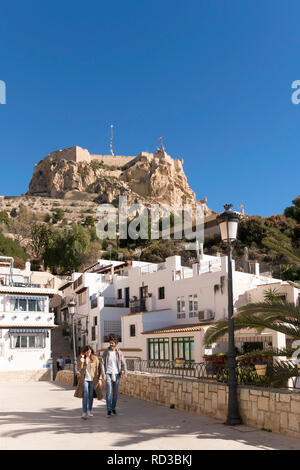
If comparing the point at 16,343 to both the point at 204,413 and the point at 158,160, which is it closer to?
the point at 204,413

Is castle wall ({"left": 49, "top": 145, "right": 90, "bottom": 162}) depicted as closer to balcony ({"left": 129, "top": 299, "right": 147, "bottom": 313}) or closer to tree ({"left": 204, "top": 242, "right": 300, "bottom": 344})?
balcony ({"left": 129, "top": 299, "right": 147, "bottom": 313})

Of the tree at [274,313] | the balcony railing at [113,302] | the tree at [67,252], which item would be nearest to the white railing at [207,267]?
the balcony railing at [113,302]

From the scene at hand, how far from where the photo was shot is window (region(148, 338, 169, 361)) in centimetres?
2645

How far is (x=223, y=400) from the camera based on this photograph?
9625 mm

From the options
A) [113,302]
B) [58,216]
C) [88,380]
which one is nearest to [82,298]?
[113,302]

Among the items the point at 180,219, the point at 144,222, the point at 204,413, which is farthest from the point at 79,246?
the point at 204,413

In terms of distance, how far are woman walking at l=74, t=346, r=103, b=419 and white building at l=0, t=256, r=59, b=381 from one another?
24.0 m

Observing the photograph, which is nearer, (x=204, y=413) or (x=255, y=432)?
(x=255, y=432)

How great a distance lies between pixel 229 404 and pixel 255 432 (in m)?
0.94

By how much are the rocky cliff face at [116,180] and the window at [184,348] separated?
319 feet

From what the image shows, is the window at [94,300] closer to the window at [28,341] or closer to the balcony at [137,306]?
the balcony at [137,306]

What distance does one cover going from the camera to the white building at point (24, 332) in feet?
106
